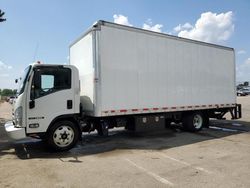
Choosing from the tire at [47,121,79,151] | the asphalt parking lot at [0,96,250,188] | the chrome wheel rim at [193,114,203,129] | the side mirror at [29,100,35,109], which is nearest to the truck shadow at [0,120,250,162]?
the asphalt parking lot at [0,96,250,188]

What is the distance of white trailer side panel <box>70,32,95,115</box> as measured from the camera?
8.28 meters

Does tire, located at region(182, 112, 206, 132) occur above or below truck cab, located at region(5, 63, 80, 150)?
below

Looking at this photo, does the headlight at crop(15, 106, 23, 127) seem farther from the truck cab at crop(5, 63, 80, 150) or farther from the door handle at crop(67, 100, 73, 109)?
the door handle at crop(67, 100, 73, 109)

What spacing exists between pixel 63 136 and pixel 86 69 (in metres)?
2.36

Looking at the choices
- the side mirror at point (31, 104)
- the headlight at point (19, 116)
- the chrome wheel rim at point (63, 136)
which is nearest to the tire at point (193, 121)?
the chrome wheel rim at point (63, 136)

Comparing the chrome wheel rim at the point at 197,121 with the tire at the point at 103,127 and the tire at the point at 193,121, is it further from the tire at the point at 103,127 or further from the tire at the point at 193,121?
the tire at the point at 103,127

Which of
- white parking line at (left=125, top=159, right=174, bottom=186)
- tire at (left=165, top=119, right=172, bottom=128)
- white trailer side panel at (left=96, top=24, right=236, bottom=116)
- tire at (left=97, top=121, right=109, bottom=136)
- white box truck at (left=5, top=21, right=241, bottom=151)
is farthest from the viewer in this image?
tire at (left=165, top=119, right=172, bottom=128)

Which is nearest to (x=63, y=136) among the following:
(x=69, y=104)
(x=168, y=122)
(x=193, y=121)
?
(x=69, y=104)

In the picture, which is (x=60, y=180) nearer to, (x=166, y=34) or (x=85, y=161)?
(x=85, y=161)

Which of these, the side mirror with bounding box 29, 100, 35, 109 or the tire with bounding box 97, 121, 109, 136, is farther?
the tire with bounding box 97, 121, 109, 136

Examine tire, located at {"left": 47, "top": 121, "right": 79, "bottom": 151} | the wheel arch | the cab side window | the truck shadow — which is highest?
the cab side window

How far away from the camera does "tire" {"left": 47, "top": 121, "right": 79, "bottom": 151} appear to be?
7.60 meters

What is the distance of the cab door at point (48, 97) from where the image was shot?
732 cm

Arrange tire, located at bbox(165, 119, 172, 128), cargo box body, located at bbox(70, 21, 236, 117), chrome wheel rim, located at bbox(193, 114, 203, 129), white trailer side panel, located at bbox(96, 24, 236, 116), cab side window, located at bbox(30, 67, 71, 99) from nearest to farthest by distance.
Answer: cab side window, located at bbox(30, 67, 71, 99) → cargo box body, located at bbox(70, 21, 236, 117) → white trailer side panel, located at bbox(96, 24, 236, 116) → tire, located at bbox(165, 119, 172, 128) → chrome wheel rim, located at bbox(193, 114, 203, 129)
